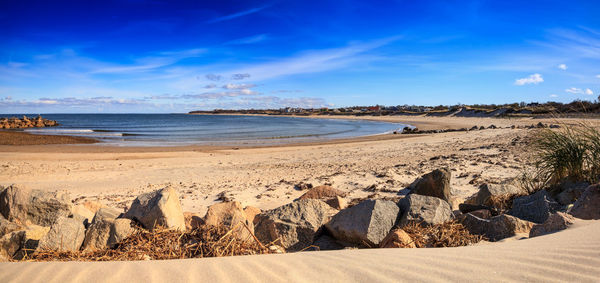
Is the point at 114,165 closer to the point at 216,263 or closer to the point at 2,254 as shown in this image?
the point at 2,254

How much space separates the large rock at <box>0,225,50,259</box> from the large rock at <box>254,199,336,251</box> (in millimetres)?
2259

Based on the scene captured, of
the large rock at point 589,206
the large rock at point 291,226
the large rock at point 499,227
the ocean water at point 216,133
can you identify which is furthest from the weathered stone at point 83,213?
the ocean water at point 216,133

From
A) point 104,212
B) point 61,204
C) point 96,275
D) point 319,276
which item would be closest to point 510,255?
point 319,276

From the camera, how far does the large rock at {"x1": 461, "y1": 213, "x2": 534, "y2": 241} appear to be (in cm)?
352

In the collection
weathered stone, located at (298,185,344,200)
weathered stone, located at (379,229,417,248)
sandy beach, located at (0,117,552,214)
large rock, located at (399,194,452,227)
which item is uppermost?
large rock, located at (399,194,452,227)

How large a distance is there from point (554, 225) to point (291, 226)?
2723 millimetres

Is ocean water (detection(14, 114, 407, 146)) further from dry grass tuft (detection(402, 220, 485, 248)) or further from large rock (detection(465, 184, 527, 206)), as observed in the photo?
dry grass tuft (detection(402, 220, 485, 248))

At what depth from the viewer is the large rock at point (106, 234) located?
3.26 metres

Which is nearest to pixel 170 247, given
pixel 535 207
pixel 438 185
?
pixel 438 185

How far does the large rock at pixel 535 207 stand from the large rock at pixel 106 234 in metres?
4.72

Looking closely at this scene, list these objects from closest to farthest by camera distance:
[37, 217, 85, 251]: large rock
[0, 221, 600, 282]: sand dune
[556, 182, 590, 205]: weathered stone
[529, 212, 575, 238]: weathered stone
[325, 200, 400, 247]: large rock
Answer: [0, 221, 600, 282]: sand dune
[37, 217, 85, 251]: large rock
[529, 212, 575, 238]: weathered stone
[325, 200, 400, 247]: large rock
[556, 182, 590, 205]: weathered stone

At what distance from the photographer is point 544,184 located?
509 centimetres

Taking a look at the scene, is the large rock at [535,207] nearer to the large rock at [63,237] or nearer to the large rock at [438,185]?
the large rock at [438,185]

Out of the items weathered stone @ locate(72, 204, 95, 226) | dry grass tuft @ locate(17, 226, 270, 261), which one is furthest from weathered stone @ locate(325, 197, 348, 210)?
weathered stone @ locate(72, 204, 95, 226)
